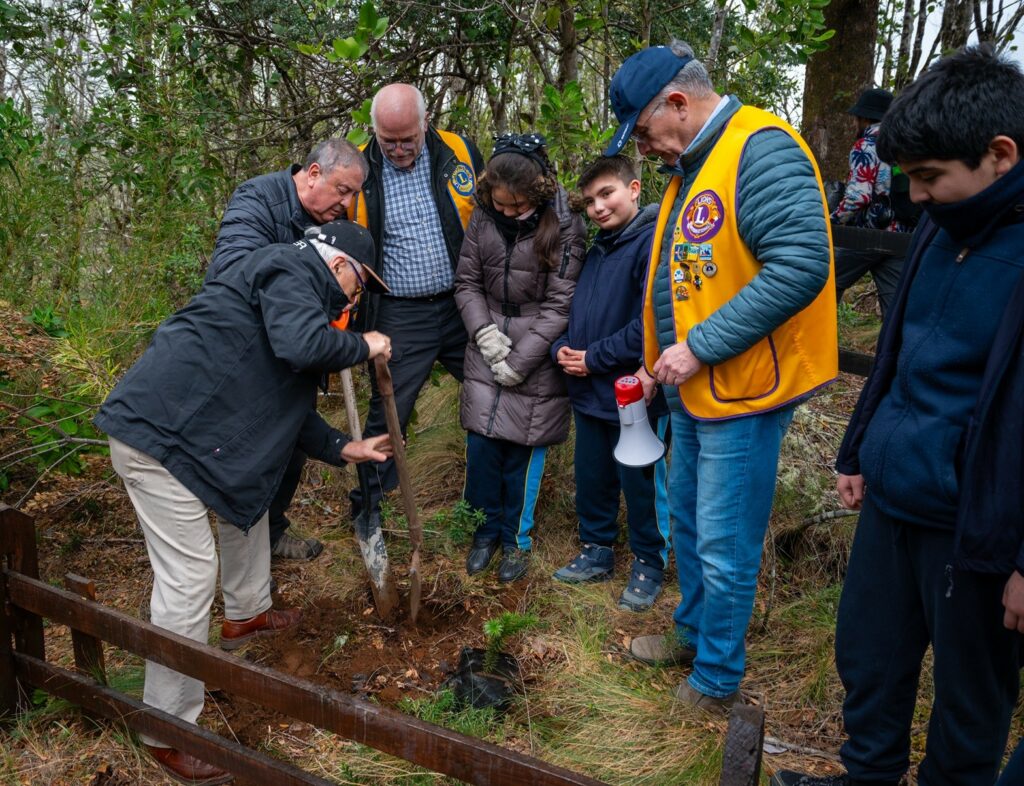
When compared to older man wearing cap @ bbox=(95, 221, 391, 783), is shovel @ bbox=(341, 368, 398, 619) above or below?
below

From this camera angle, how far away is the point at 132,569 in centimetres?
425


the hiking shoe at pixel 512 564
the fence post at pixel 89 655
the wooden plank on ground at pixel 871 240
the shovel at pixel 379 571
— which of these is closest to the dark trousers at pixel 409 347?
the shovel at pixel 379 571

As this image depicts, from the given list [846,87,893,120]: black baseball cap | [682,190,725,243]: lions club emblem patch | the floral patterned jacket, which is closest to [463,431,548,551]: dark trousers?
[682,190,725,243]: lions club emblem patch

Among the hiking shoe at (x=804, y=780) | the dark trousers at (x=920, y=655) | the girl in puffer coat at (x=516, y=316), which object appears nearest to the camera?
the dark trousers at (x=920, y=655)

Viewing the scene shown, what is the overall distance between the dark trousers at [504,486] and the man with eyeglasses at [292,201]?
1.23m

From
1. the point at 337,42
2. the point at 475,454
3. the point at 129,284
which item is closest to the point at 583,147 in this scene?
the point at 337,42

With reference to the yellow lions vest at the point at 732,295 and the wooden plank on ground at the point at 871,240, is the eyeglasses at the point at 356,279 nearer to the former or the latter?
the yellow lions vest at the point at 732,295

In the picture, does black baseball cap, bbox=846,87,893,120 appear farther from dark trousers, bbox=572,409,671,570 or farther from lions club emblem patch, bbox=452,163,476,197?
dark trousers, bbox=572,409,671,570

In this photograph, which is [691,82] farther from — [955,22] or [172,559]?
[955,22]

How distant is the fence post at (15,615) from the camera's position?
115 inches

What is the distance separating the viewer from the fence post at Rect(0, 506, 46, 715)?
2.93m

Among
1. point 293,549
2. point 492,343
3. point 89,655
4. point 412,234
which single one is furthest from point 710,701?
point 412,234

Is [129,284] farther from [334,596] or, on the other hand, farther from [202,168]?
[334,596]

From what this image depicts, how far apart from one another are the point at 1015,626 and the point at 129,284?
428cm
